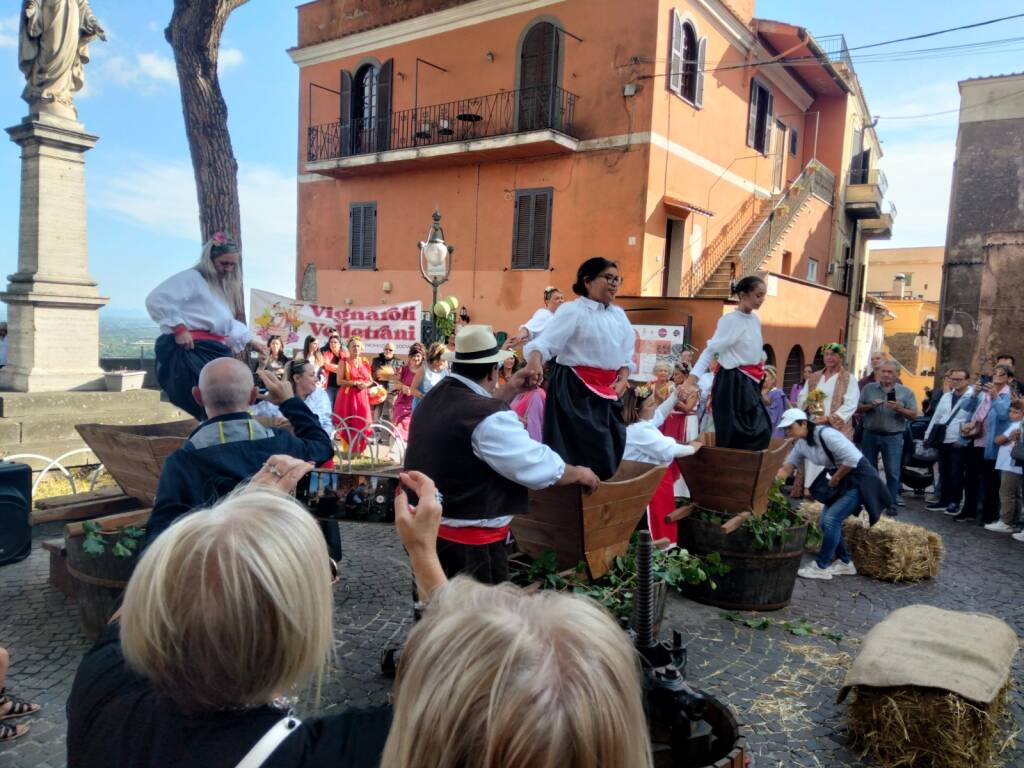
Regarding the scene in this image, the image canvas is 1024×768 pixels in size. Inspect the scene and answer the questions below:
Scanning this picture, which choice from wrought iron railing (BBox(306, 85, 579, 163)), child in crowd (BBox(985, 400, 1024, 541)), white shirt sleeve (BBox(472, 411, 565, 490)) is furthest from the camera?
wrought iron railing (BBox(306, 85, 579, 163))

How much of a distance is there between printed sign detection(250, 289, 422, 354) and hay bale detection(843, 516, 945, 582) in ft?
22.8

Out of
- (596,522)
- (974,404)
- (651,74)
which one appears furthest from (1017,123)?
(596,522)

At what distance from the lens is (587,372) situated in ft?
16.0

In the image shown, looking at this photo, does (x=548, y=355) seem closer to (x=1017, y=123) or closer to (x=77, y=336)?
(x=77, y=336)

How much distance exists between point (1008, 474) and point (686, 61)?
1121cm

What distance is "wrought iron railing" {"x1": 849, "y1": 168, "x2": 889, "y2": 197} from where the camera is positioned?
78.2 ft

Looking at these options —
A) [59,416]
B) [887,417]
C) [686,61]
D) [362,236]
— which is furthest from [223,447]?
[362,236]

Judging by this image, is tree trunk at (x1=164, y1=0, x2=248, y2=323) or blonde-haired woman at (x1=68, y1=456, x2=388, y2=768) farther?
tree trunk at (x1=164, y1=0, x2=248, y2=323)

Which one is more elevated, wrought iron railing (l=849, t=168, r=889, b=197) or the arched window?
wrought iron railing (l=849, t=168, r=889, b=197)

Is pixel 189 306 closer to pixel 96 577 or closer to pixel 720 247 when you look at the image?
pixel 96 577

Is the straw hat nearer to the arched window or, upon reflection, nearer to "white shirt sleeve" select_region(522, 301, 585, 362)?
"white shirt sleeve" select_region(522, 301, 585, 362)

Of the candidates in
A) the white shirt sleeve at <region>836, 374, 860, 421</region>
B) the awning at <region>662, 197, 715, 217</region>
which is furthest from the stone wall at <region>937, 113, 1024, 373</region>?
the white shirt sleeve at <region>836, 374, 860, 421</region>

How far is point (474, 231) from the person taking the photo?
59.4 ft

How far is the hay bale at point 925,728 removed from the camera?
352cm
